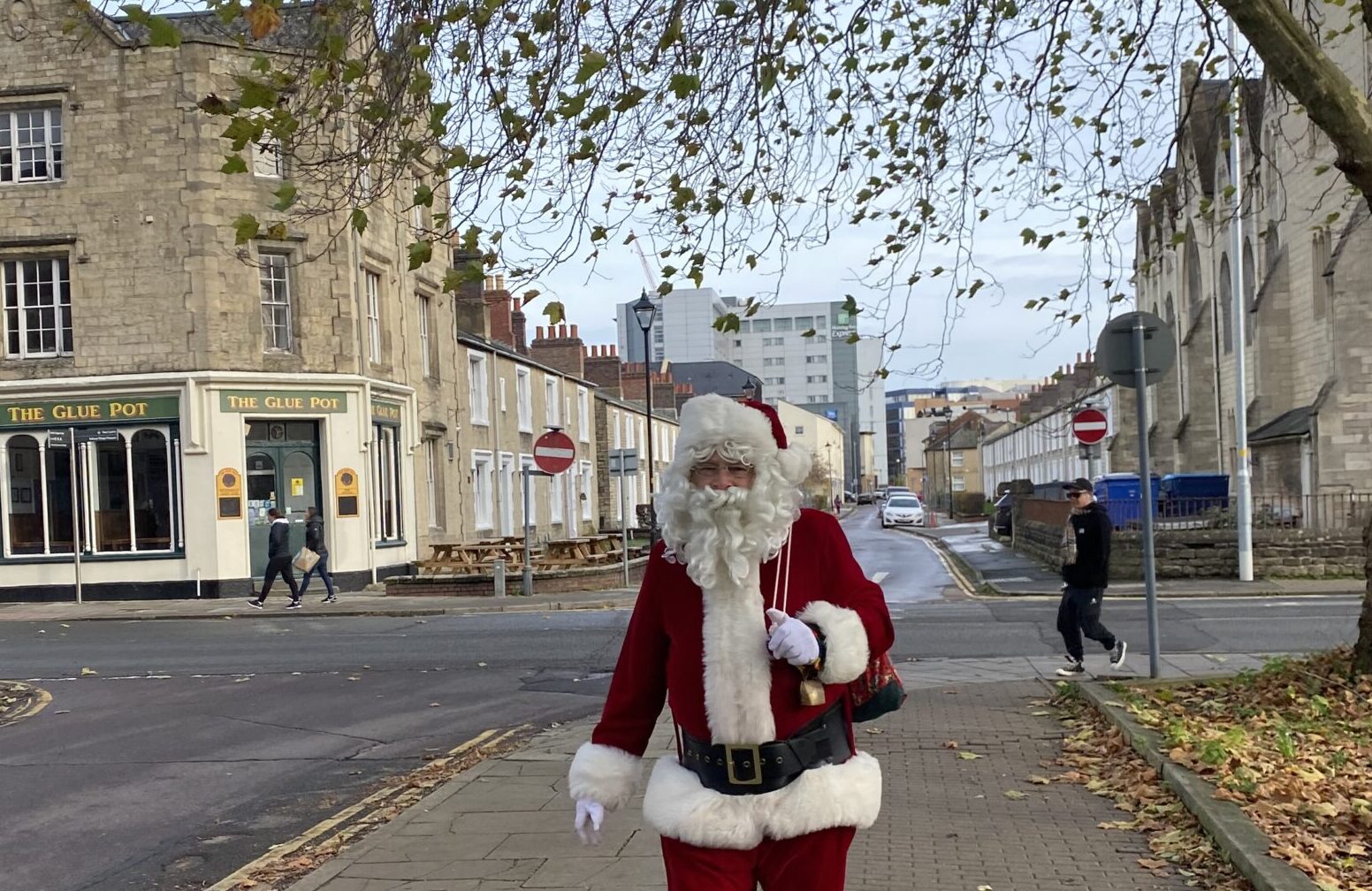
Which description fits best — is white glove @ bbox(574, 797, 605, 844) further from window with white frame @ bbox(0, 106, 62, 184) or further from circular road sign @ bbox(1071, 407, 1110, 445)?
window with white frame @ bbox(0, 106, 62, 184)

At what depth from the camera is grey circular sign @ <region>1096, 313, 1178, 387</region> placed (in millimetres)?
10523

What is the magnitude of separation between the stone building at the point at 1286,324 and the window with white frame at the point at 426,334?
17.1 meters

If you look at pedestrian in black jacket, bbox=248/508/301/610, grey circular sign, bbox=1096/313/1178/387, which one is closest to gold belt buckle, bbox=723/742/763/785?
grey circular sign, bbox=1096/313/1178/387

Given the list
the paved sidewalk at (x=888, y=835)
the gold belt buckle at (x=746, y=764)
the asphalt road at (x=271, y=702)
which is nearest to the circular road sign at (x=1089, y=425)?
the asphalt road at (x=271, y=702)

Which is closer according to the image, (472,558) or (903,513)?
(472,558)

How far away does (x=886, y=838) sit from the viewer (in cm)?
609

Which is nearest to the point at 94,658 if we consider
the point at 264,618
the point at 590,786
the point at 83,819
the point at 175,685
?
the point at 175,685

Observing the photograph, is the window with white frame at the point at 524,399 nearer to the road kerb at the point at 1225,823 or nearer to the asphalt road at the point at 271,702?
the asphalt road at the point at 271,702

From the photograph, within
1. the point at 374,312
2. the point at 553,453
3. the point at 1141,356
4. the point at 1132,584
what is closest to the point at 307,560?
the point at 553,453

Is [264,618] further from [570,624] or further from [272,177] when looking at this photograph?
[272,177]

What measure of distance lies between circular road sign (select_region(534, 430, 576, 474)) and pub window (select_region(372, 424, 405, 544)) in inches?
264

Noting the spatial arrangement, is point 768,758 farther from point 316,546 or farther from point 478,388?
point 478,388

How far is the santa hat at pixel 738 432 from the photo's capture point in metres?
3.42

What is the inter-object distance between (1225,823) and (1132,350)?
18.8 ft
